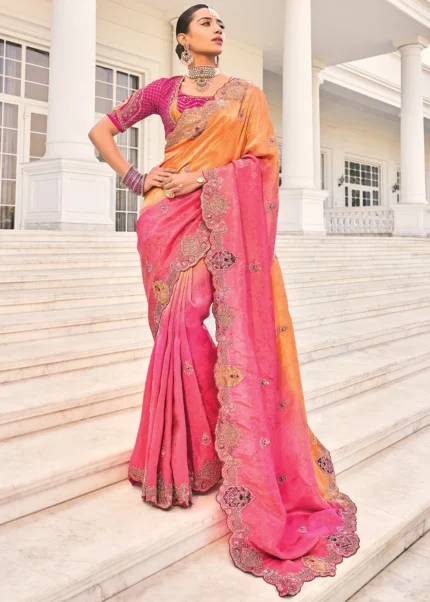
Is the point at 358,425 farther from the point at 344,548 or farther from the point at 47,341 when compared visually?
the point at 47,341

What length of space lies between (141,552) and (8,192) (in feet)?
26.4

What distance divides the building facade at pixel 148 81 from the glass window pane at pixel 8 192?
2cm

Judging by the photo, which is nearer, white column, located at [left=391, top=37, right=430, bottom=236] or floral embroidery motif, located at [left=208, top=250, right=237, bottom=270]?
floral embroidery motif, located at [left=208, top=250, right=237, bottom=270]

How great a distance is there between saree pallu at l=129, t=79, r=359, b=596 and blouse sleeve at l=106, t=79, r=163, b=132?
17 cm

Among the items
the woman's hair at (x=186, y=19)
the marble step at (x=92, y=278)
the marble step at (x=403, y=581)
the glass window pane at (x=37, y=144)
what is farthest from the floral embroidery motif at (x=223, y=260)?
the glass window pane at (x=37, y=144)

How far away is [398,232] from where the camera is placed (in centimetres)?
1296

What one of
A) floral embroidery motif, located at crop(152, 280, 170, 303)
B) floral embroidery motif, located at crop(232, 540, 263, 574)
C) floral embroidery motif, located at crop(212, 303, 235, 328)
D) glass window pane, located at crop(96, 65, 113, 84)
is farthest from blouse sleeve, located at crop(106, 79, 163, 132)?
glass window pane, located at crop(96, 65, 113, 84)

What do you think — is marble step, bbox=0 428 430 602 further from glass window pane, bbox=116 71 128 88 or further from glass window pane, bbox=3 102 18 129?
glass window pane, bbox=116 71 128 88

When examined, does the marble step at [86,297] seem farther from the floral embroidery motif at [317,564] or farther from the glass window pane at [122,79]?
the glass window pane at [122,79]

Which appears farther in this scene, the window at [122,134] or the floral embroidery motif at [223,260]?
the window at [122,134]

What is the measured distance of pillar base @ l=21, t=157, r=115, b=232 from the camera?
6.84 meters

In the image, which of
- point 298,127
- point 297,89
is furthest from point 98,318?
point 297,89

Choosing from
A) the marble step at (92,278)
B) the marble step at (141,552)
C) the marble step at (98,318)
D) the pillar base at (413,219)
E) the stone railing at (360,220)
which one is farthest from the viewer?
the stone railing at (360,220)

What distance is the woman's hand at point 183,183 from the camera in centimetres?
184
